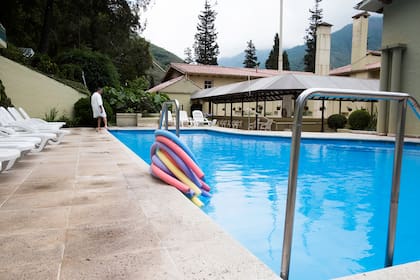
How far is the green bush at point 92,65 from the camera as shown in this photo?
1798 centimetres

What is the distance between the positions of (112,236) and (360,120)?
14619mm

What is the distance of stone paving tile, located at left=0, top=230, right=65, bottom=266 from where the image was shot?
183 cm

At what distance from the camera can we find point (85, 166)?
4.88 m

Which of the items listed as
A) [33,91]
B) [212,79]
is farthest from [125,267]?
[212,79]

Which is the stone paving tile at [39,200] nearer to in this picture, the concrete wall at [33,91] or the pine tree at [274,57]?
the concrete wall at [33,91]

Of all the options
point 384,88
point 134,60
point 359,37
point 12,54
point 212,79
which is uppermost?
point 359,37

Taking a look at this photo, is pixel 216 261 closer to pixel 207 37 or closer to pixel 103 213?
pixel 103 213

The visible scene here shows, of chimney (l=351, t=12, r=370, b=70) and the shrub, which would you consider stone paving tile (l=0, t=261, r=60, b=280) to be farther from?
chimney (l=351, t=12, r=370, b=70)

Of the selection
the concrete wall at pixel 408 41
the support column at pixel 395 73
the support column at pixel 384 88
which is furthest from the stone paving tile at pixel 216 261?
the support column at pixel 384 88

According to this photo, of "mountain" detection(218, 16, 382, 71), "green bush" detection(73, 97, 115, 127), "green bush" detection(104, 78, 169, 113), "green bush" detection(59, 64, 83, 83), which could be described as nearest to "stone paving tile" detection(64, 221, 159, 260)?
"green bush" detection(73, 97, 115, 127)

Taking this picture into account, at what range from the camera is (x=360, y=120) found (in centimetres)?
1466

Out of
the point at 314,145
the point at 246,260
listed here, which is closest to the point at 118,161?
the point at 246,260

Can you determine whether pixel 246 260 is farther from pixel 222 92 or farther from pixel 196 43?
pixel 196 43

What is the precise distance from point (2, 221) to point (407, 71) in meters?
13.3
